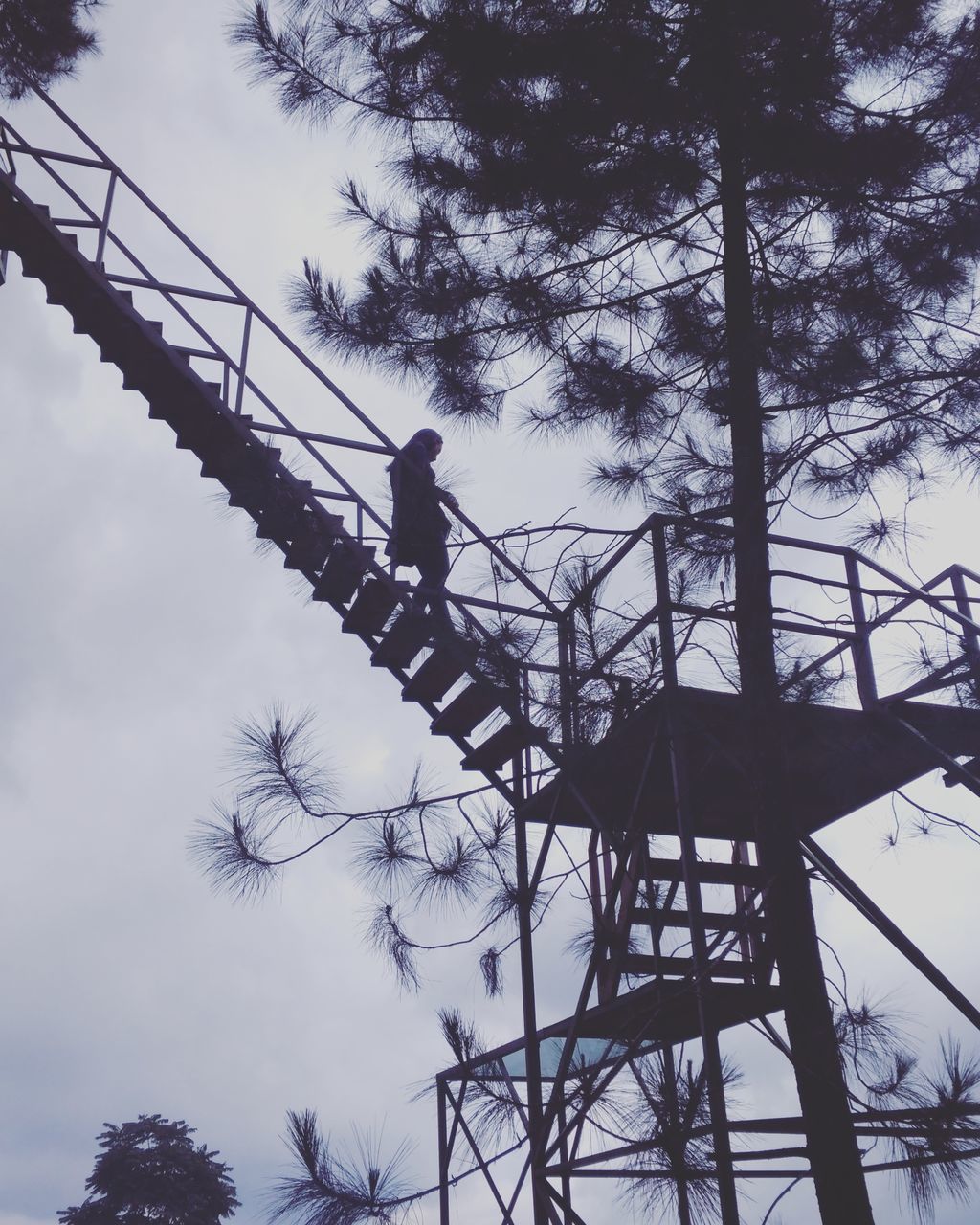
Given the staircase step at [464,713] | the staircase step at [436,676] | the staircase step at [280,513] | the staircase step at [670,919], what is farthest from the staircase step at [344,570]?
the staircase step at [670,919]

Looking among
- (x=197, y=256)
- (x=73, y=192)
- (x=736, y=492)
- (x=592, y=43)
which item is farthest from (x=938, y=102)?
(x=73, y=192)

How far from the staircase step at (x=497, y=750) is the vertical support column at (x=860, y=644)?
6.26 ft

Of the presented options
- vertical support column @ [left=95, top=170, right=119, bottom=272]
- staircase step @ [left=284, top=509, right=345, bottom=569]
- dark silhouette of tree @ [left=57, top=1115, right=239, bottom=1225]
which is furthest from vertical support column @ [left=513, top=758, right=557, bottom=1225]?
dark silhouette of tree @ [left=57, top=1115, right=239, bottom=1225]

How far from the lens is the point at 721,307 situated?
7.87 meters

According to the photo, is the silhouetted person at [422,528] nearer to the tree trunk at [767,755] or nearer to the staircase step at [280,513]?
the staircase step at [280,513]

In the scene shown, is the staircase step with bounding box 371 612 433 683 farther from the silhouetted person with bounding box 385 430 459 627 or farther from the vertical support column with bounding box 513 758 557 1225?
the vertical support column with bounding box 513 758 557 1225

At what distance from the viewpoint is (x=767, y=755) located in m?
6.29

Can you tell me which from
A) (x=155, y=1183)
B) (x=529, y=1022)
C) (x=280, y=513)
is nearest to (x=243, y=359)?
(x=280, y=513)

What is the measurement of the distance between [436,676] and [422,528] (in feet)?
2.78

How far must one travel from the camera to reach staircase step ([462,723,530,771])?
303 inches

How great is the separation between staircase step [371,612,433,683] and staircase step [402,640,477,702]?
0.16 meters

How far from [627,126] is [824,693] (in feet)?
10.9

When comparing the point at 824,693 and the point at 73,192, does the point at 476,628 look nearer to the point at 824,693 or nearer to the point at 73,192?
the point at 824,693

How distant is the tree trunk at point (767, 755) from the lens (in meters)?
5.66
